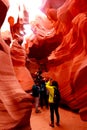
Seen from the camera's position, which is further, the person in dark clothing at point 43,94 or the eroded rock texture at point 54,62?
the person in dark clothing at point 43,94

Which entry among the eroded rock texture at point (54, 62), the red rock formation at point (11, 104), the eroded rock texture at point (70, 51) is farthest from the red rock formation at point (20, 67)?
the red rock formation at point (11, 104)

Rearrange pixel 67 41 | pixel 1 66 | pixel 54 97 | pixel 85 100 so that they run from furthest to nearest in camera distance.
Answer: pixel 67 41 < pixel 85 100 < pixel 54 97 < pixel 1 66

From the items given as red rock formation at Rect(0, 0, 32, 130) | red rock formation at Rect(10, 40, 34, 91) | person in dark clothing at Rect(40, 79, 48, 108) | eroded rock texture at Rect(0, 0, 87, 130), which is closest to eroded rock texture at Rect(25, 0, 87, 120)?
eroded rock texture at Rect(0, 0, 87, 130)

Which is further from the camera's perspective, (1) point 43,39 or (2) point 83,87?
(1) point 43,39

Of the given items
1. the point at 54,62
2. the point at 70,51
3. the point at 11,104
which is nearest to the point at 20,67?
the point at 54,62

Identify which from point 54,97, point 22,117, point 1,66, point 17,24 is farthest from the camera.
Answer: point 17,24

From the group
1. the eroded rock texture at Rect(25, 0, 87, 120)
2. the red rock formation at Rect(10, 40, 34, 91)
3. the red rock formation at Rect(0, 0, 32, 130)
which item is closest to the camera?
the red rock formation at Rect(0, 0, 32, 130)

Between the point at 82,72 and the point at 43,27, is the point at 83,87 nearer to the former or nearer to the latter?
the point at 82,72

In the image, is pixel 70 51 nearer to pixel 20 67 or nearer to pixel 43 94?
pixel 43 94

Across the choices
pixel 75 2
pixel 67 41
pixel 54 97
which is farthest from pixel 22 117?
pixel 75 2

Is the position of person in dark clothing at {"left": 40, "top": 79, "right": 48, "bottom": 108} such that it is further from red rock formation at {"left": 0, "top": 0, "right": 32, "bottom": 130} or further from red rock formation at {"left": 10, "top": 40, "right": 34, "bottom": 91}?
red rock formation at {"left": 0, "top": 0, "right": 32, "bottom": 130}

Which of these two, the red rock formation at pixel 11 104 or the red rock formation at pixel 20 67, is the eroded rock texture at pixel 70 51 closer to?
the red rock formation at pixel 20 67

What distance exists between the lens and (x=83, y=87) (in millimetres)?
10234

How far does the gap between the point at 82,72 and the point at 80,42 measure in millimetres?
3284
